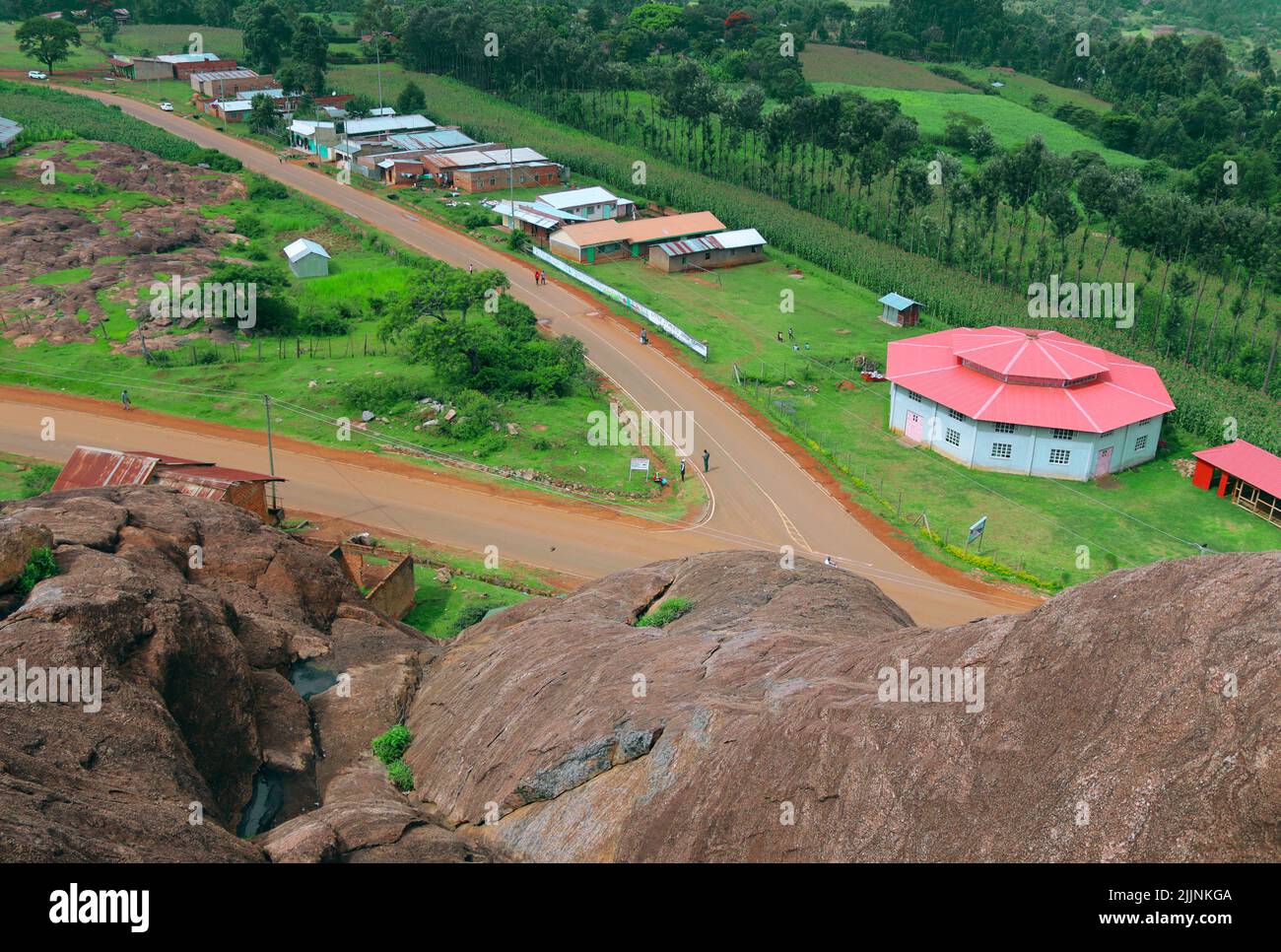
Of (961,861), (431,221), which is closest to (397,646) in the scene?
(961,861)

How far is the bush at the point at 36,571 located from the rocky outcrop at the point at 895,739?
38.1ft

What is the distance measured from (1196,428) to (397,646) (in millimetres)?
54372

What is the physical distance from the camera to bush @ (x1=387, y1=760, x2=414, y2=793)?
31844mm

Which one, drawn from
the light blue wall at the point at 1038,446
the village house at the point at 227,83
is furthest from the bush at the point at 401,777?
the village house at the point at 227,83

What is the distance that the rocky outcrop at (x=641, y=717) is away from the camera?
1859 centimetres

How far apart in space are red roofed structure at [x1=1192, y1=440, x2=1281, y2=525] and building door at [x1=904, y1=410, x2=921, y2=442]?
1535cm

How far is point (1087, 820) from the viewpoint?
59.5ft

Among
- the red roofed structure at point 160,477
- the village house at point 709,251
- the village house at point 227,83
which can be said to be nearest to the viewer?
the red roofed structure at point 160,477

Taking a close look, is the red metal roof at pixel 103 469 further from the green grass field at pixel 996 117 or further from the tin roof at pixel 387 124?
the green grass field at pixel 996 117

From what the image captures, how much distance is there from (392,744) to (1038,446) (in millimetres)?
45560

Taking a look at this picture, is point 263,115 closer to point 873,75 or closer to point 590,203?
point 590,203

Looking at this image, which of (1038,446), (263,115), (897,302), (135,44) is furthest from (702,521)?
(135,44)

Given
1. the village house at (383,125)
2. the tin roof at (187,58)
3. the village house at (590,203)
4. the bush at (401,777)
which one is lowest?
the bush at (401,777)

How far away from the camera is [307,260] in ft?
313
